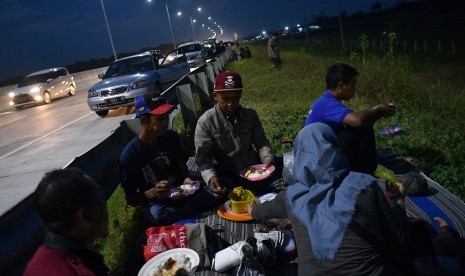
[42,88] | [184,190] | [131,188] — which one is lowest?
[184,190]

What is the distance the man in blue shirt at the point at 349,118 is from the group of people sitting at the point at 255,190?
0.04 feet

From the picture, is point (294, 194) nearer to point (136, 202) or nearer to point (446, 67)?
point (136, 202)

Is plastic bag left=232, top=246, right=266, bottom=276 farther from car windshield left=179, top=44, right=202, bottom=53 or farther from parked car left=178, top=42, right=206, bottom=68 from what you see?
car windshield left=179, top=44, right=202, bottom=53

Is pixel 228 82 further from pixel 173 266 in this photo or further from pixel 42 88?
pixel 42 88

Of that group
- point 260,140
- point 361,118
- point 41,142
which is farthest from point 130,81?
point 361,118

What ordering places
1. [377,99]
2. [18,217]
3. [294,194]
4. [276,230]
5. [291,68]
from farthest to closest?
1. [291,68]
2. [377,99]
3. [276,230]
4. [294,194]
5. [18,217]

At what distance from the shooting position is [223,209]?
3766 millimetres

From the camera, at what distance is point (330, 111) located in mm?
4152

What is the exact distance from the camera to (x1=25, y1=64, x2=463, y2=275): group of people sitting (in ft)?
5.79

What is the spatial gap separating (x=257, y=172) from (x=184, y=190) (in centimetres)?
90

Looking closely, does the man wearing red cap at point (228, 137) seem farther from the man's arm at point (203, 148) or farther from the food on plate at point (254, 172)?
the food on plate at point (254, 172)

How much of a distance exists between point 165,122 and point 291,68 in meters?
15.4

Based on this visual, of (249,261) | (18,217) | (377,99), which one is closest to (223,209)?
(249,261)

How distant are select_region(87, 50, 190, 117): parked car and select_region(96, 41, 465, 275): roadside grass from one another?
2926 millimetres
